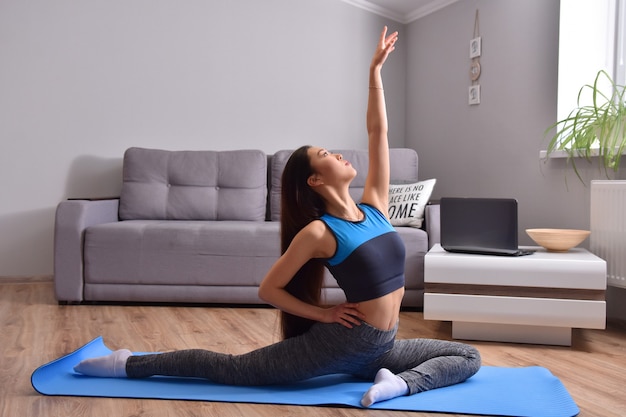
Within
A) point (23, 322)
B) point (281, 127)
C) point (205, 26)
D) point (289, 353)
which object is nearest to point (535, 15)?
point (281, 127)

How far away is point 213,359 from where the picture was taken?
191 centimetres

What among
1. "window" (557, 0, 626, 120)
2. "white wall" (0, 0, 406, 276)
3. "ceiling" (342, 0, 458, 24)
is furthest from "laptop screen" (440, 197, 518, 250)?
"ceiling" (342, 0, 458, 24)

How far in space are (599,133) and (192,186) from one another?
248 cm

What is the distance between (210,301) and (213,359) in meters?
1.52

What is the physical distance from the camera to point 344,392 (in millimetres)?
1860

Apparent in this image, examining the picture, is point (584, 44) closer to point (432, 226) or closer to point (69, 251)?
point (432, 226)

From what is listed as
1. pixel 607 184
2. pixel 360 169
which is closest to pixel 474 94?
pixel 360 169

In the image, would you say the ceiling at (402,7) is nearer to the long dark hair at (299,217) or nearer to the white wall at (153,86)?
the white wall at (153,86)

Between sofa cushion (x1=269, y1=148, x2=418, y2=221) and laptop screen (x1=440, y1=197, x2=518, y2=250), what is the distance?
1.27m

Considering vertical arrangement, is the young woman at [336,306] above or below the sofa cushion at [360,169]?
below

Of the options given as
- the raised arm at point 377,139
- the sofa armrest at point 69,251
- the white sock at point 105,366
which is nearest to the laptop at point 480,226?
the raised arm at point 377,139

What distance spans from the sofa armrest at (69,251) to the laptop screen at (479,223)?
2.02 metres

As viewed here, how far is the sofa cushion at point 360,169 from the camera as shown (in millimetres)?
4008

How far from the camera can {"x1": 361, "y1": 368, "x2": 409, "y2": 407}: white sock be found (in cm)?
172
